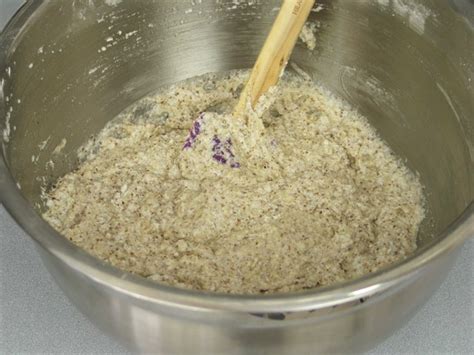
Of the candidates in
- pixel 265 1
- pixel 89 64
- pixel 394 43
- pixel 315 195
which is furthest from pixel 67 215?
A: pixel 394 43

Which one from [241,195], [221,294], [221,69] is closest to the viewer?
[221,294]

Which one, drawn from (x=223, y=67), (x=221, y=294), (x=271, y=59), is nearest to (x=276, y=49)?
(x=271, y=59)

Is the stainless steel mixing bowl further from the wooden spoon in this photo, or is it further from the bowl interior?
the wooden spoon

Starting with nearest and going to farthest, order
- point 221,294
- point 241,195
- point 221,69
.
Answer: point 221,294 → point 241,195 → point 221,69

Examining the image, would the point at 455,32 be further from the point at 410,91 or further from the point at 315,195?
the point at 315,195

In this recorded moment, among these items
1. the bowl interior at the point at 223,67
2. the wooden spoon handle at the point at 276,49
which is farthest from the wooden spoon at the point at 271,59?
the bowl interior at the point at 223,67

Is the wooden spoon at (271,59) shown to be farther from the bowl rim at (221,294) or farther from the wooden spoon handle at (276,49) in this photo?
the bowl rim at (221,294)

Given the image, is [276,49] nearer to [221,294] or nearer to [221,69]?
[221,69]

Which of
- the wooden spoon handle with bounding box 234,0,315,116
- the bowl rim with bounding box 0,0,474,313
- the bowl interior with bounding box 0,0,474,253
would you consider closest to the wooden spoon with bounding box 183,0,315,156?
the wooden spoon handle with bounding box 234,0,315,116
